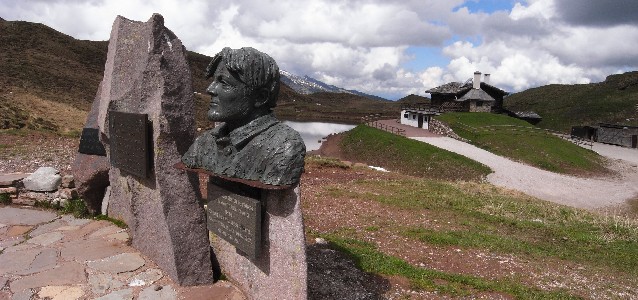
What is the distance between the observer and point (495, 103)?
5741cm

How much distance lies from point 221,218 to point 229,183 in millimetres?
505

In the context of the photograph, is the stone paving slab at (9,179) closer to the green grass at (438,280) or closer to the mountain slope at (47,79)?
the green grass at (438,280)

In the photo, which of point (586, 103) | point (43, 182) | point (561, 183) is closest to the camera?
point (43, 182)

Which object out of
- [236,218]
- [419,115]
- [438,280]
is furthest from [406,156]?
[236,218]

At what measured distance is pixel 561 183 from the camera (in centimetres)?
2519

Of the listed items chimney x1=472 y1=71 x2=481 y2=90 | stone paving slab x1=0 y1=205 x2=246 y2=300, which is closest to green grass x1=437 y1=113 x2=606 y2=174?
chimney x1=472 y1=71 x2=481 y2=90

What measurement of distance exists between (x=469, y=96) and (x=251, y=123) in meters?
54.3

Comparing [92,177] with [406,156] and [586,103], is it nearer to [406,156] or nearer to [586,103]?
[406,156]

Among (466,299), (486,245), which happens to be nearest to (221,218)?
(466,299)

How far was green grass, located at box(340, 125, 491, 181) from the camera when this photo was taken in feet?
91.1

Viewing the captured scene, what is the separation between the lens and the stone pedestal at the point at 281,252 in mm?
4383

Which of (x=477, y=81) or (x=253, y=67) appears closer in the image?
(x=253, y=67)

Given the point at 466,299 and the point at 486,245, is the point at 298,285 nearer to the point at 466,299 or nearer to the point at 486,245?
the point at 466,299

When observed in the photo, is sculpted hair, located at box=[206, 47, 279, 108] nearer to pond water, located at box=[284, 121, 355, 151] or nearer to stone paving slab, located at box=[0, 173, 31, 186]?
stone paving slab, located at box=[0, 173, 31, 186]
